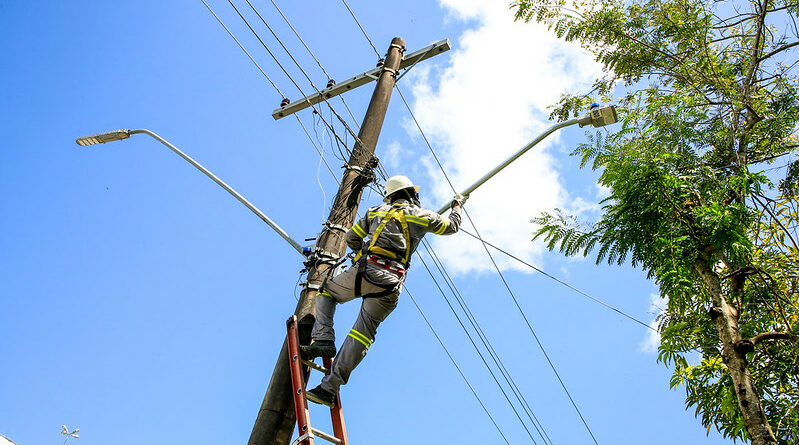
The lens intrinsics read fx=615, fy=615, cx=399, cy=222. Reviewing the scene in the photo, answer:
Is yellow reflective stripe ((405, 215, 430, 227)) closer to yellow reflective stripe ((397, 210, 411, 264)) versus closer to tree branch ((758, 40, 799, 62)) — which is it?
yellow reflective stripe ((397, 210, 411, 264))

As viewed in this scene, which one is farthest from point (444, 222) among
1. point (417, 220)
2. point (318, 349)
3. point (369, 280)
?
point (318, 349)

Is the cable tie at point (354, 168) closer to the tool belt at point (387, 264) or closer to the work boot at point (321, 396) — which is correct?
the tool belt at point (387, 264)

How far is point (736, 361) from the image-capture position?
239 inches

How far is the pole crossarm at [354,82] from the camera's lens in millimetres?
7000

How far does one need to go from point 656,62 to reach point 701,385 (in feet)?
15.3

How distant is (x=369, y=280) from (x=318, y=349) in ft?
2.03

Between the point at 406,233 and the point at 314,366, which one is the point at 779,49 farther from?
the point at 314,366

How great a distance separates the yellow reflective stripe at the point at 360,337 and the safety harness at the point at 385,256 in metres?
0.26

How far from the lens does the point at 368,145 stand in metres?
5.69

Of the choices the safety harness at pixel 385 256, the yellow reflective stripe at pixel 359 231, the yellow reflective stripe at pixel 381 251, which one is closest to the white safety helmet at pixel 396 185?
the safety harness at pixel 385 256

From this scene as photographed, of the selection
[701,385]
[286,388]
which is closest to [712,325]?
[701,385]

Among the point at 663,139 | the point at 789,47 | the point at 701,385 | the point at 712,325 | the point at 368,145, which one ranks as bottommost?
the point at 701,385

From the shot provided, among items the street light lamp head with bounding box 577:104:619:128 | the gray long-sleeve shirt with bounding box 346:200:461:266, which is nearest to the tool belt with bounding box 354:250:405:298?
the gray long-sleeve shirt with bounding box 346:200:461:266

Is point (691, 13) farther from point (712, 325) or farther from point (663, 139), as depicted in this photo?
point (712, 325)
